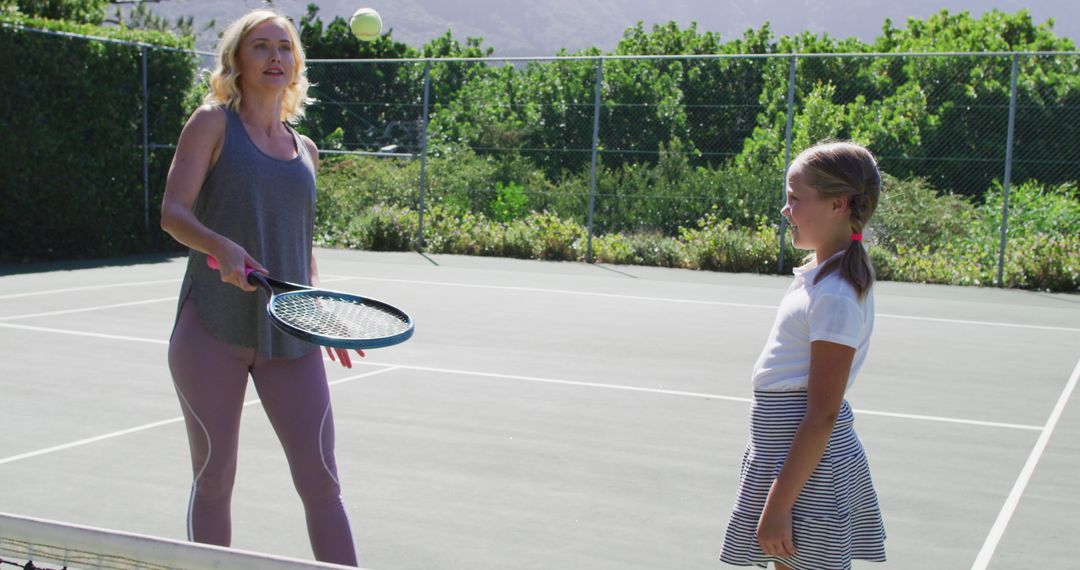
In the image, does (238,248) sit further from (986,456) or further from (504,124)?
(504,124)

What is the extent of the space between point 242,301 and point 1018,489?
316 centimetres

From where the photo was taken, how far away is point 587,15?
165250mm

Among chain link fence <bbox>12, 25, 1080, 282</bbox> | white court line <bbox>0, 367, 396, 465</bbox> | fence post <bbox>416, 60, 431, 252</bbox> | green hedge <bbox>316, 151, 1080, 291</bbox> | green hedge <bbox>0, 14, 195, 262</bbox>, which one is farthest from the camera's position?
fence post <bbox>416, 60, 431, 252</bbox>

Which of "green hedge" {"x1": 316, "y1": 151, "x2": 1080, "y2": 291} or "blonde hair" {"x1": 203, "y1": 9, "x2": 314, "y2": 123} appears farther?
"green hedge" {"x1": 316, "y1": 151, "x2": 1080, "y2": 291}

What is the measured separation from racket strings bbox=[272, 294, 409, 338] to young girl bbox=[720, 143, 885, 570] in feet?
2.89

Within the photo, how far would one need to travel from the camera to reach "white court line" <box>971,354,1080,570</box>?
383 cm

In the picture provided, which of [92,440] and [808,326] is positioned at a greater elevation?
[808,326]

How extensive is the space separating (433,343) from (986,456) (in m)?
3.73

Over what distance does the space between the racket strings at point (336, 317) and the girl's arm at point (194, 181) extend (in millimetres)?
122

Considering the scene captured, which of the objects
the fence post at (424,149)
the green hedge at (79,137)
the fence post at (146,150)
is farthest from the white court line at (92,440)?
the fence post at (424,149)

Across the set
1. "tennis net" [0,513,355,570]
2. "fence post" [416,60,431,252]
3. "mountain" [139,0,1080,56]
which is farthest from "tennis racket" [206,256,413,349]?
"mountain" [139,0,1080,56]

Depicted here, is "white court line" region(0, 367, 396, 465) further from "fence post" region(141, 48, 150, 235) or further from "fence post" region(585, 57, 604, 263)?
"fence post" region(141, 48, 150, 235)

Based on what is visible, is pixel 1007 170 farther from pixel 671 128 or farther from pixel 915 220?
pixel 671 128

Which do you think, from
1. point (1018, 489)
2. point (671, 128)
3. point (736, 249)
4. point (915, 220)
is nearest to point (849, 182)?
point (1018, 489)
